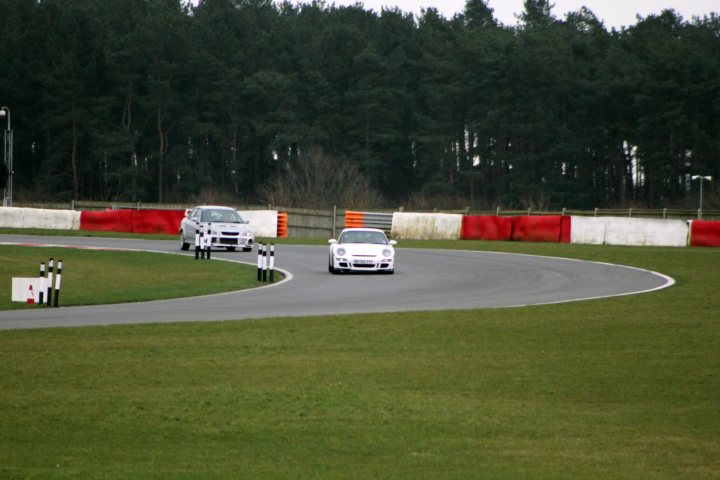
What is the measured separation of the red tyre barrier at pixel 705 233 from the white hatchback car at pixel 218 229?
598 inches

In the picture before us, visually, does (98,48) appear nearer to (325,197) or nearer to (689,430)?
(325,197)

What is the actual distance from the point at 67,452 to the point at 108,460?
0.45 meters

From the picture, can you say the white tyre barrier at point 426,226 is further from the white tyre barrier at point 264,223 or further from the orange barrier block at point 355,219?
the white tyre barrier at point 264,223

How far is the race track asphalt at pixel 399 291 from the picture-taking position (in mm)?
18891

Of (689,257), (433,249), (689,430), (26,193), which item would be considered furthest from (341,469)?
(26,193)

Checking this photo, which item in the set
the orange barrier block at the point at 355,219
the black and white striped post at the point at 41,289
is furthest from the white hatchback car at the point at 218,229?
the black and white striped post at the point at 41,289

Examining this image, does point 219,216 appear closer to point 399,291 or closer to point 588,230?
point 588,230

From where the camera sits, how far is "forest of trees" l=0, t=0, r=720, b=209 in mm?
87688

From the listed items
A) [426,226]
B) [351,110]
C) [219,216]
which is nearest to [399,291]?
[219,216]

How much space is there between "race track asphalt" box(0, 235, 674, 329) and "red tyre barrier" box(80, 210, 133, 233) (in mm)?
15617

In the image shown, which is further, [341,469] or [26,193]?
[26,193]

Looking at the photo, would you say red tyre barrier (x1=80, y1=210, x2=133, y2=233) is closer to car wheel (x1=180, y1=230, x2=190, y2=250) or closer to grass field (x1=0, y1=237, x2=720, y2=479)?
car wheel (x1=180, y1=230, x2=190, y2=250)

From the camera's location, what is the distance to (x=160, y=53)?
3669 inches

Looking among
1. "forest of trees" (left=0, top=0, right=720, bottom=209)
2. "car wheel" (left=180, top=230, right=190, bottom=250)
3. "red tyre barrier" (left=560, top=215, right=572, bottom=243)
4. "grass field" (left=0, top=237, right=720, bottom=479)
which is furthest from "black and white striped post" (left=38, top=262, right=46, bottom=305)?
"forest of trees" (left=0, top=0, right=720, bottom=209)
